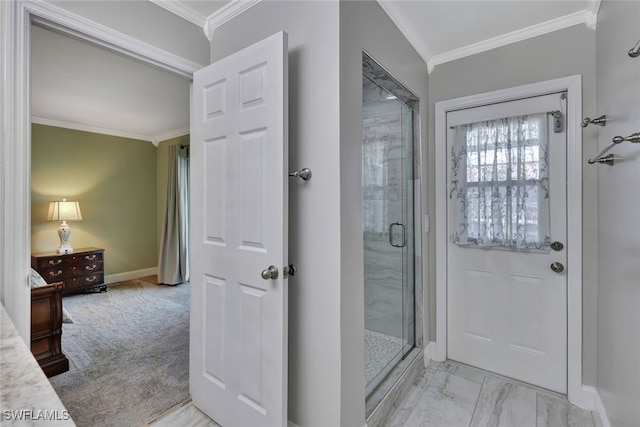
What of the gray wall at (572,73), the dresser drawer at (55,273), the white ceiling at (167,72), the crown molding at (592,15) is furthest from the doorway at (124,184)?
the crown molding at (592,15)

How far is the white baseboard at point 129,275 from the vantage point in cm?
483

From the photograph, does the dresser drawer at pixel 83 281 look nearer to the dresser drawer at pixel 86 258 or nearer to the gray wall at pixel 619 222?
the dresser drawer at pixel 86 258

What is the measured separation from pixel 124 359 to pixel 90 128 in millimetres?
3782

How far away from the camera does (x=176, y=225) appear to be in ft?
16.1

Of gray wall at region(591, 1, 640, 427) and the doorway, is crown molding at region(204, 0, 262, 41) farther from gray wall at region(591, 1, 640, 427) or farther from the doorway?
the doorway

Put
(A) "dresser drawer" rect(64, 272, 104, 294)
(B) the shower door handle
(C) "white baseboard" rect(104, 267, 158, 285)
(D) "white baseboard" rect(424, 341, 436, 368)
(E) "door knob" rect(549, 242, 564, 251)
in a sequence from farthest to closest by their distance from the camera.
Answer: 1. (C) "white baseboard" rect(104, 267, 158, 285)
2. (A) "dresser drawer" rect(64, 272, 104, 294)
3. (D) "white baseboard" rect(424, 341, 436, 368)
4. (B) the shower door handle
5. (E) "door knob" rect(549, 242, 564, 251)

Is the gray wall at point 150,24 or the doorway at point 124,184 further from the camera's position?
the doorway at point 124,184

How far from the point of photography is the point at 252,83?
1.51 meters

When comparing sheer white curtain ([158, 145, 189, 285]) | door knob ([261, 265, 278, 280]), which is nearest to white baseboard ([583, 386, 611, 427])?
door knob ([261, 265, 278, 280])

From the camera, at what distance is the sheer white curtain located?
4828mm

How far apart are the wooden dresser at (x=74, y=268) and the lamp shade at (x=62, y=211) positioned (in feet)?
1.59

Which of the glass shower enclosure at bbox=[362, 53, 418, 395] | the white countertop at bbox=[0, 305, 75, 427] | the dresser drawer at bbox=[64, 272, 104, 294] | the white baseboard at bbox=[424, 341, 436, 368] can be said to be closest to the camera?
the white countertop at bbox=[0, 305, 75, 427]

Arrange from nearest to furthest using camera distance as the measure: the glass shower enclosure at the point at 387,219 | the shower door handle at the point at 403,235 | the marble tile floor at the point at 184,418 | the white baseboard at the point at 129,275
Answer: the marble tile floor at the point at 184,418, the glass shower enclosure at the point at 387,219, the shower door handle at the point at 403,235, the white baseboard at the point at 129,275

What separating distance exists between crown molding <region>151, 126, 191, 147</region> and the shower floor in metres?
4.29
